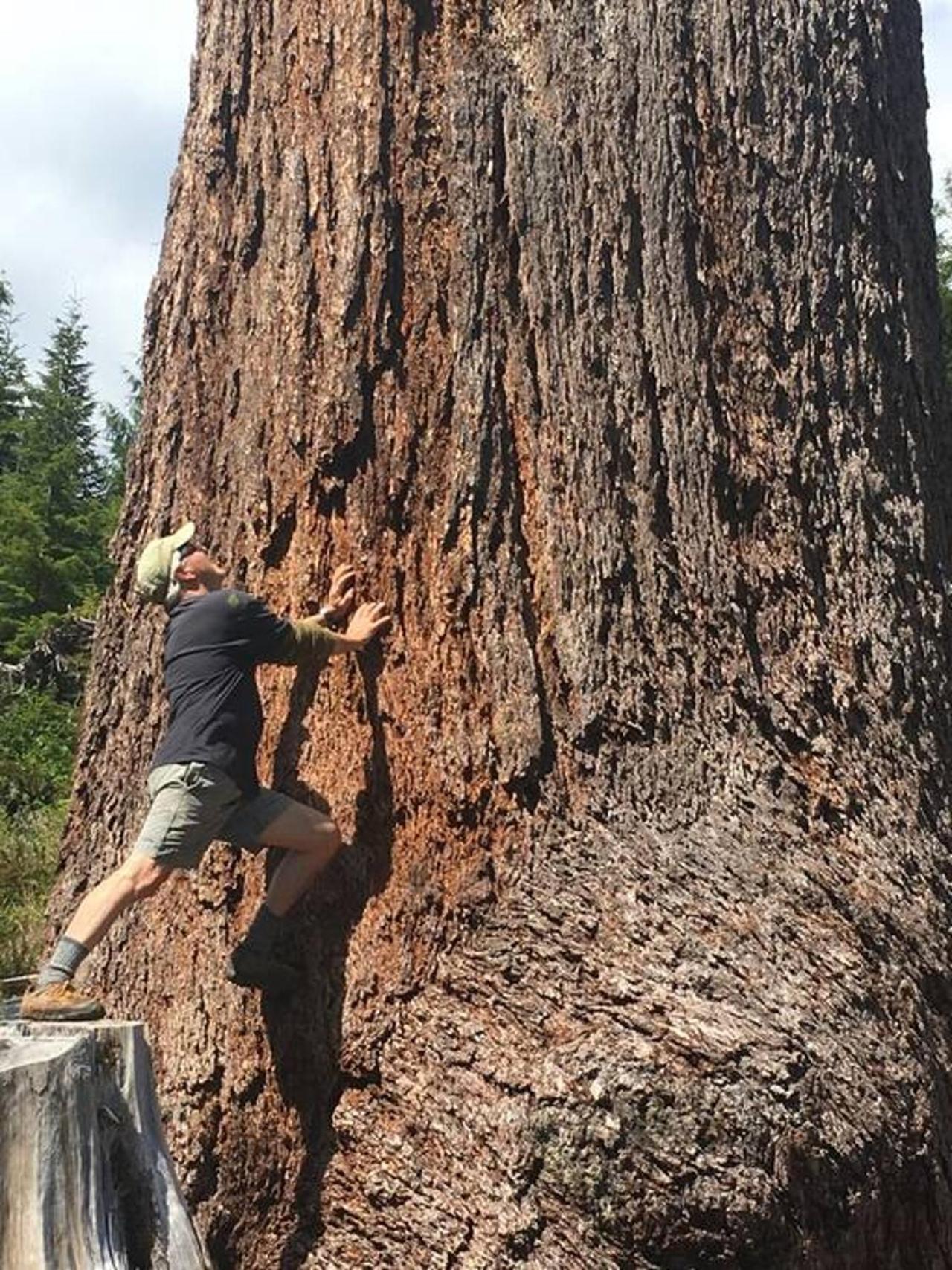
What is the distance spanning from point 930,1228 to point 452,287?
2.83m

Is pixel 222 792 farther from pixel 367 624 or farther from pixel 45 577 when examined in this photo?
pixel 45 577

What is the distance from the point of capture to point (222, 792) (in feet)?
13.7

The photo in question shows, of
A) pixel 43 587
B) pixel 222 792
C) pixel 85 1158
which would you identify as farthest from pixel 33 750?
pixel 85 1158

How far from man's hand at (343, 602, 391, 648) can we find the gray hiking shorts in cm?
50

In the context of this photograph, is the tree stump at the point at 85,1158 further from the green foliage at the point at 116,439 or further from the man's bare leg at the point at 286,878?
the green foliage at the point at 116,439

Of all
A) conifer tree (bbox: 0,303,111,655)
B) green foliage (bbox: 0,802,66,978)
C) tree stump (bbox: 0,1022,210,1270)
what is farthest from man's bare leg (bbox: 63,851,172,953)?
conifer tree (bbox: 0,303,111,655)

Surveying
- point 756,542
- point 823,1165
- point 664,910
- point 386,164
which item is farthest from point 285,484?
point 823,1165

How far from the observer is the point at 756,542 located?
4.08 metres

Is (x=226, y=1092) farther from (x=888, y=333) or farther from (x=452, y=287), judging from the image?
(x=888, y=333)

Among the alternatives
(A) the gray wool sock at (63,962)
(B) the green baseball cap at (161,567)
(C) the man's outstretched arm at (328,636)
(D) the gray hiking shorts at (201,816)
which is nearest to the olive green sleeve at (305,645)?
(C) the man's outstretched arm at (328,636)

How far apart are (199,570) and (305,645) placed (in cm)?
57

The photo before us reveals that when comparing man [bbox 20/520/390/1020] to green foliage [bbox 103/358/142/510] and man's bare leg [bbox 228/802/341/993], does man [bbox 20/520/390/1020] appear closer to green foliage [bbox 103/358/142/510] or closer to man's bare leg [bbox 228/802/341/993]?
man's bare leg [bbox 228/802/341/993]

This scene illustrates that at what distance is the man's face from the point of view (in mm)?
4492

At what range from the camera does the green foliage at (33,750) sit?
16922 millimetres
